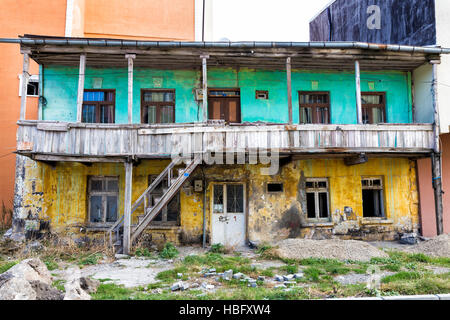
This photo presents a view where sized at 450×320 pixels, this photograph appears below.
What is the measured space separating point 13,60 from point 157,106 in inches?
301

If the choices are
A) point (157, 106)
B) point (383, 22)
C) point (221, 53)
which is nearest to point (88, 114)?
point (157, 106)

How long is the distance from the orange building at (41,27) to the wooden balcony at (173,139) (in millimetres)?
4993

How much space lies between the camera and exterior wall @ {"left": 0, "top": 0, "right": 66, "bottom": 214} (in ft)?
44.8

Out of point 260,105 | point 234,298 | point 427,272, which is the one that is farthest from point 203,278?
point 260,105

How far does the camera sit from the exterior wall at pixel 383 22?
12.4 meters

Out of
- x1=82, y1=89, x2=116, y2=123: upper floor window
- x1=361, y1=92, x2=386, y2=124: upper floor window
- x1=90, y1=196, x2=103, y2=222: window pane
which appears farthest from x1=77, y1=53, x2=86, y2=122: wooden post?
x1=361, y1=92, x2=386, y2=124: upper floor window

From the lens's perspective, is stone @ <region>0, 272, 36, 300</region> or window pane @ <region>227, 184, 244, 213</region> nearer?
stone @ <region>0, 272, 36, 300</region>

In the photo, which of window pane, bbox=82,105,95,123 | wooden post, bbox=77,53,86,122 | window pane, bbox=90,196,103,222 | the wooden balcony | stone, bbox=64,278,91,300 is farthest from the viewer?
window pane, bbox=82,105,95,123

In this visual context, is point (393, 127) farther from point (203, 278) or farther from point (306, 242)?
point (203, 278)

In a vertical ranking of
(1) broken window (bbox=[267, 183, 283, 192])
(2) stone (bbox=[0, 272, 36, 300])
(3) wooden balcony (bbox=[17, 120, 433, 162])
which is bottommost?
(2) stone (bbox=[0, 272, 36, 300])

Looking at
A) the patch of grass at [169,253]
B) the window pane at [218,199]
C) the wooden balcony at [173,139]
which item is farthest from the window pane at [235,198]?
the patch of grass at [169,253]

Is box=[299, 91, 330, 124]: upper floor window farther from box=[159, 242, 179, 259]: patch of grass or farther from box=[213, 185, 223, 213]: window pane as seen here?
box=[159, 242, 179, 259]: patch of grass

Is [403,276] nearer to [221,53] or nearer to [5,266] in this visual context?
[221,53]

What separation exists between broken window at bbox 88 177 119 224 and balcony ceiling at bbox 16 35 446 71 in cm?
433
